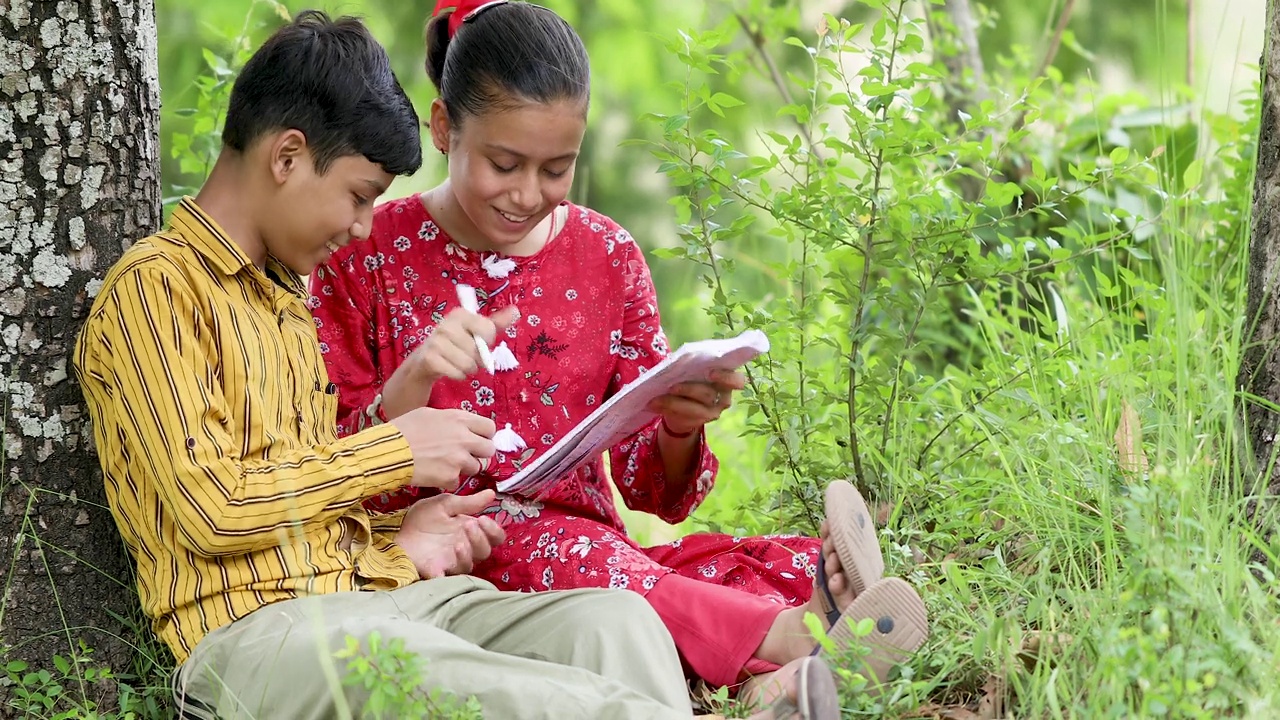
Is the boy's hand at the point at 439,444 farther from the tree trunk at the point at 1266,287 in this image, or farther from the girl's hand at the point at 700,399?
the tree trunk at the point at 1266,287

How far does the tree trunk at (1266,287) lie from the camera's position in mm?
2129

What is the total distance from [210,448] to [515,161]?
0.75 metres

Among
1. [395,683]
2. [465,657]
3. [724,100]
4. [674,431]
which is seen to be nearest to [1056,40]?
[724,100]

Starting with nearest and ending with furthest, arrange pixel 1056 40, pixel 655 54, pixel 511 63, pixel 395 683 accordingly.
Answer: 1. pixel 395 683
2. pixel 511 63
3. pixel 1056 40
4. pixel 655 54

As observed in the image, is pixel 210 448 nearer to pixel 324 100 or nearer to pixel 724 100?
pixel 324 100

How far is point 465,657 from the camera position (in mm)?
1852

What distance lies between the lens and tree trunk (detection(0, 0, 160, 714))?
2.06 meters

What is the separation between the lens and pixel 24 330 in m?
2.07

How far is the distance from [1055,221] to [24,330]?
3291 millimetres

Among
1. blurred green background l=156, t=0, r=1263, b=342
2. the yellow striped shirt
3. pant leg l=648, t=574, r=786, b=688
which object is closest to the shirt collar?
the yellow striped shirt

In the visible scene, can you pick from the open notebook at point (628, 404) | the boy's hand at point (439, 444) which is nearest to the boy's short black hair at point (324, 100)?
the boy's hand at point (439, 444)

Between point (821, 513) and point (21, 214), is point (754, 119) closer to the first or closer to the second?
point (821, 513)

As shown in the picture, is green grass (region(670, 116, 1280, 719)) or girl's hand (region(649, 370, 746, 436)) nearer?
green grass (region(670, 116, 1280, 719))

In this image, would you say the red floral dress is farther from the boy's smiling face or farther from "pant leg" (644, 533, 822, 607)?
the boy's smiling face
